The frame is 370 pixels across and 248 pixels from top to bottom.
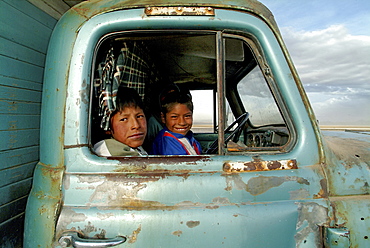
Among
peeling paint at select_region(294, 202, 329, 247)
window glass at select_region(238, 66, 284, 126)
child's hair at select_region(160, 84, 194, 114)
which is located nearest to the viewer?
peeling paint at select_region(294, 202, 329, 247)

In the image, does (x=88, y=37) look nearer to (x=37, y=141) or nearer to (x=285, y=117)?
(x=285, y=117)

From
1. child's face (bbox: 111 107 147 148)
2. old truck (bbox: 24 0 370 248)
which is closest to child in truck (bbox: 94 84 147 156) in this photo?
child's face (bbox: 111 107 147 148)

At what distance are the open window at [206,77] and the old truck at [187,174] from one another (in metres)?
0.02

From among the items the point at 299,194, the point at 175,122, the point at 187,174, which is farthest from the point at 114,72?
the point at 299,194

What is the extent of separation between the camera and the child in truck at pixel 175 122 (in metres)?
1.75

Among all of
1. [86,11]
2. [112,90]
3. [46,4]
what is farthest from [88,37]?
A: [46,4]

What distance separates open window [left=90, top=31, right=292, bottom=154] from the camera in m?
1.15

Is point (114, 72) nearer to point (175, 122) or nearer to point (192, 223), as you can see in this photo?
point (175, 122)

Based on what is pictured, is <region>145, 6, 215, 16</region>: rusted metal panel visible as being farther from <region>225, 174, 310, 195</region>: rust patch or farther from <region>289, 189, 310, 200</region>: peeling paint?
<region>289, 189, 310, 200</region>: peeling paint

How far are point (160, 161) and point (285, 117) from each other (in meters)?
0.64

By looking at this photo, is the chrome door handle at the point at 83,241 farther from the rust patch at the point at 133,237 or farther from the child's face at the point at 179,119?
the child's face at the point at 179,119

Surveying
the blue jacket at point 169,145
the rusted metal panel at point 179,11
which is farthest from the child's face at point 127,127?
the rusted metal panel at point 179,11

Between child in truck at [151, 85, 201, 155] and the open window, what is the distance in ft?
0.67

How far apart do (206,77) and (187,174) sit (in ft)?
5.68
